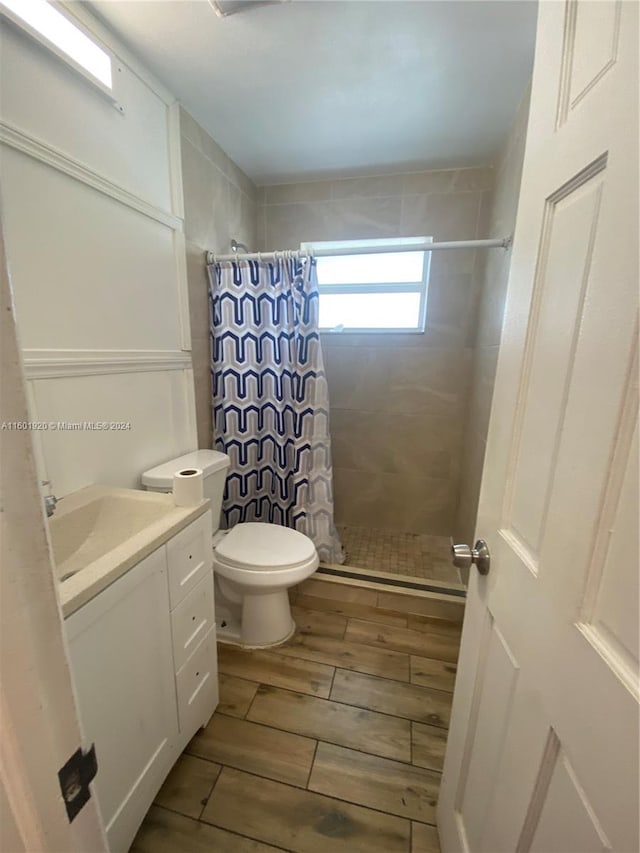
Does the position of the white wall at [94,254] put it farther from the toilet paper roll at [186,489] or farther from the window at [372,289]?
the window at [372,289]

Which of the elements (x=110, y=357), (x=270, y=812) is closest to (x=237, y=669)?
(x=270, y=812)

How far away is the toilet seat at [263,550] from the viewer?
1475mm

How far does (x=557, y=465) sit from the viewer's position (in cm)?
51

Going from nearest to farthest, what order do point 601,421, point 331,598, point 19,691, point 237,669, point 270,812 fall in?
point 19,691
point 601,421
point 270,812
point 237,669
point 331,598

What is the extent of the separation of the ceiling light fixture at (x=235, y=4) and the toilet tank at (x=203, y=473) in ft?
5.05

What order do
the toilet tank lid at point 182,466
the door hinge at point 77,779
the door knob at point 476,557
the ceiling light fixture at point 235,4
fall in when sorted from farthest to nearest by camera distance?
1. the toilet tank lid at point 182,466
2. the ceiling light fixture at point 235,4
3. the door knob at point 476,557
4. the door hinge at point 77,779

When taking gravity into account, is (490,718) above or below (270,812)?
above

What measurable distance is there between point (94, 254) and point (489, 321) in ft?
5.87

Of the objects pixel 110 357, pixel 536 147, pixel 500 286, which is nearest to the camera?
pixel 536 147

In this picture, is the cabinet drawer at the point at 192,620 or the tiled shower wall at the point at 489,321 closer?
the cabinet drawer at the point at 192,620

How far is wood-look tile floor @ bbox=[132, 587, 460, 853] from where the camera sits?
100cm

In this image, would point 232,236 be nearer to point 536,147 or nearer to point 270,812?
point 536,147

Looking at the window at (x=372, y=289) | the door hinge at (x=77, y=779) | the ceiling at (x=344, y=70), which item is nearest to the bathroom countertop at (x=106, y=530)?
the door hinge at (x=77, y=779)

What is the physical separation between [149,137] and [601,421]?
5.98ft
